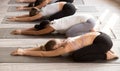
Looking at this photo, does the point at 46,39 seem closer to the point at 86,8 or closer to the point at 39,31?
the point at 39,31

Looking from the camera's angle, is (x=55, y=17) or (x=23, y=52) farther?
(x=55, y=17)

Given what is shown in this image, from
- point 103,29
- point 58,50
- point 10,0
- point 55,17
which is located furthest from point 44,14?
point 10,0

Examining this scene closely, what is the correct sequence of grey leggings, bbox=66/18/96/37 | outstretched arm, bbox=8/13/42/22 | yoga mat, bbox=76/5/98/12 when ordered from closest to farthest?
1. grey leggings, bbox=66/18/96/37
2. outstretched arm, bbox=8/13/42/22
3. yoga mat, bbox=76/5/98/12

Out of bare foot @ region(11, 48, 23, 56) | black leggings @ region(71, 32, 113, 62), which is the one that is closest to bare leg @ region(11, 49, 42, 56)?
bare foot @ region(11, 48, 23, 56)

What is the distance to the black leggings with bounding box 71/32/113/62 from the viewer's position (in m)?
3.01

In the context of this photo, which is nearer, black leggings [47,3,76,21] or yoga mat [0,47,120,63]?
yoga mat [0,47,120,63]

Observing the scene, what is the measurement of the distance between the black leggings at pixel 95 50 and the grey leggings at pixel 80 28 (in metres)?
0.62

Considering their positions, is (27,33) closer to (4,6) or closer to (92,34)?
(92,34)

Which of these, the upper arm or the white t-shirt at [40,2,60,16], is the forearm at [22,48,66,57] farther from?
the white t-shirt at [40,2,60,16]

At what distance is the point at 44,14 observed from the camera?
14.1ft

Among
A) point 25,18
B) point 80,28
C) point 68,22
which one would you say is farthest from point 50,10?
point 80,28

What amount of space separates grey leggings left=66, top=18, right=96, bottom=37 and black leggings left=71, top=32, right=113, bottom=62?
619 mm

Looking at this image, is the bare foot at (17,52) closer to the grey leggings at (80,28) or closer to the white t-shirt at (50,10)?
the grey leggings at (80,28)

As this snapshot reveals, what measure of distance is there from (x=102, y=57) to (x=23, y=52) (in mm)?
985
